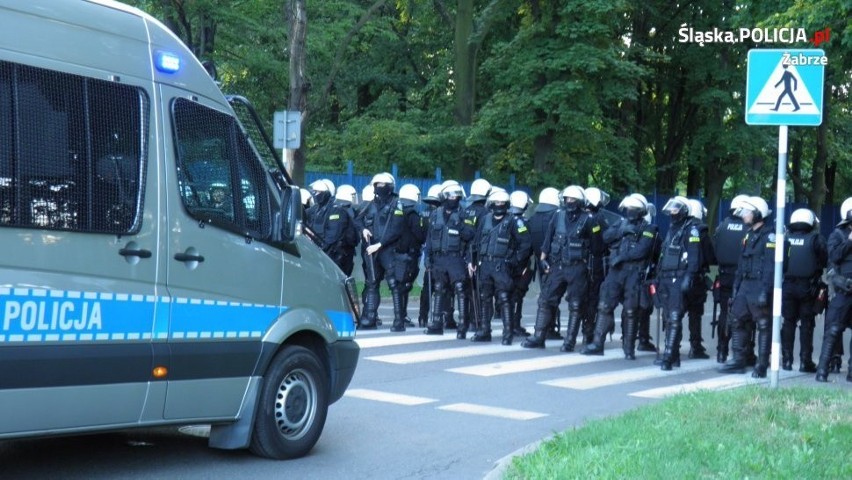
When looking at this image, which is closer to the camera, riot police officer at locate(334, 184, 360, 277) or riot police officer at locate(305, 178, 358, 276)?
riot police officer at locate(305, 178, 358, 276)

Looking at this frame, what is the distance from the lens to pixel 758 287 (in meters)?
13.5

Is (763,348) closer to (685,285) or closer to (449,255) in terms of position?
(685,285)

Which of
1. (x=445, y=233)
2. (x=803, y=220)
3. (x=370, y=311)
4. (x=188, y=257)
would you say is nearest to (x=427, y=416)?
(x=188, y=257)

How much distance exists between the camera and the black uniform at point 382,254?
56.6ft

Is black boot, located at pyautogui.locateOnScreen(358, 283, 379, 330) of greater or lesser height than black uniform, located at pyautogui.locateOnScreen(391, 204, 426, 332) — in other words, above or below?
below

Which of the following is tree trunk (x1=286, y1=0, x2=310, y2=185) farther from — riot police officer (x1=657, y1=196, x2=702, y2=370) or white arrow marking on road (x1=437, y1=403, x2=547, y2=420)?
white arrow marking on road (x1=437, y1=403, x2=547, y2=420)

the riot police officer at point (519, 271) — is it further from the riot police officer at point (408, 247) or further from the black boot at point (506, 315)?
the riot police officer at point (408, 247)

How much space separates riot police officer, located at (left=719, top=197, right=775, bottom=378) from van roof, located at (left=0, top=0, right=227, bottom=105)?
774 centimetres

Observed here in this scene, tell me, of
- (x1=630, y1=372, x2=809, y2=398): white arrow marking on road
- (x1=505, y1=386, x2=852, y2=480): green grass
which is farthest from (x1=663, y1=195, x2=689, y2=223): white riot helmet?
(x1=505, y1=386, x2=852, y2=480): green grass

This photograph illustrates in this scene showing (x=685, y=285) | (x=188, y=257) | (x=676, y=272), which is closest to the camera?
(x=188, y=257)

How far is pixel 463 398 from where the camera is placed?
11.2 meters

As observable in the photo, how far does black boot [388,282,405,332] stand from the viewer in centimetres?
1697

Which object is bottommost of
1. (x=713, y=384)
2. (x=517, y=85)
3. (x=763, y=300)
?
(x=713, y=384)

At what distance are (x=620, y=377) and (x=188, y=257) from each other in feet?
23.2
